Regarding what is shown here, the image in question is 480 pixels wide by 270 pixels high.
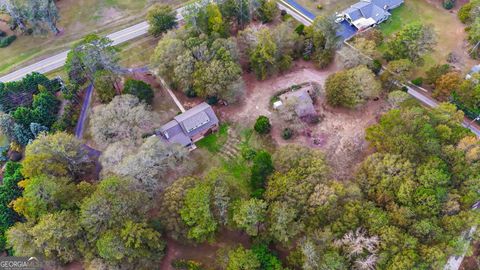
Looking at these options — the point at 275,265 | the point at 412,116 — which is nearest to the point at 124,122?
the point at 275,265

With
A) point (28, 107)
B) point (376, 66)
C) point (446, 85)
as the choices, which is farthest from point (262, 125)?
point (28, 107)

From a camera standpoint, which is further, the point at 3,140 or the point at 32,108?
the point at 32,108

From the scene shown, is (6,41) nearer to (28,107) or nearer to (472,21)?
(28,107)

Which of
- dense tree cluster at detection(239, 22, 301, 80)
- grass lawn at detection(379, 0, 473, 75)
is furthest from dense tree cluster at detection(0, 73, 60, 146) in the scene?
grass lawn at detection(379, 0, 473, 75)

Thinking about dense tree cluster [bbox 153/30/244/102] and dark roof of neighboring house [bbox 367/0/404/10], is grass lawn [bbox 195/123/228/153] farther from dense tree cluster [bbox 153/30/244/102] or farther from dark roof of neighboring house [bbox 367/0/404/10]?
dark roof of neighboring house [bbox 367/0/404/10]

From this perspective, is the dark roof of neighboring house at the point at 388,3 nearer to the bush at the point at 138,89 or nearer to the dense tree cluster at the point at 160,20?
the dense tree cluster at the point at 160,20

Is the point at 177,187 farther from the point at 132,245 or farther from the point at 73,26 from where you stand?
the point at 73,26

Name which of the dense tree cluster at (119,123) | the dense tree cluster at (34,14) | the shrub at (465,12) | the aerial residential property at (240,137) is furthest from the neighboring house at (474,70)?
the dense tree cluster at (34,14)
